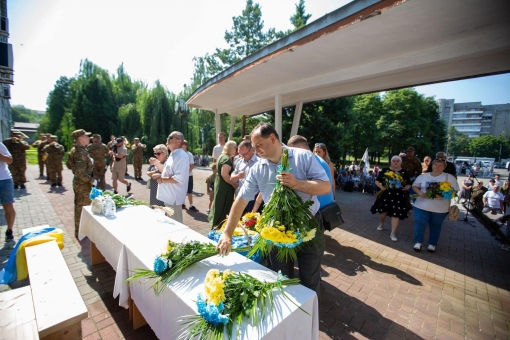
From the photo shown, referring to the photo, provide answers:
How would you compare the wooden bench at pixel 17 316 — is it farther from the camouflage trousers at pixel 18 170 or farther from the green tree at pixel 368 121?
the green tree at pixel 368 121

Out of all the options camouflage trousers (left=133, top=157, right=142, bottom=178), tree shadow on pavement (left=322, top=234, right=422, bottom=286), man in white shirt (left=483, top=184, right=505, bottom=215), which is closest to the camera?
tree shadow on pavement (left=322, top=234, right=422, bottom=286)

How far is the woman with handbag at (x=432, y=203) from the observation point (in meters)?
4.23

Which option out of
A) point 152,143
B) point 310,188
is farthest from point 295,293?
point 152,143

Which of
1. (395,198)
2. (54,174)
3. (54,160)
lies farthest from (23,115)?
(395,198)

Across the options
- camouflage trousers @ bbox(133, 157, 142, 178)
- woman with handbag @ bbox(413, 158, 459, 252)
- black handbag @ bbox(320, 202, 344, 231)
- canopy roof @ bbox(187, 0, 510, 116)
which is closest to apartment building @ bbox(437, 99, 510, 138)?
canopy roof @ bbox(187, 0, 510, 116)

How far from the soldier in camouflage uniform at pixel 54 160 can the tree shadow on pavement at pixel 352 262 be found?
10437 millimetres

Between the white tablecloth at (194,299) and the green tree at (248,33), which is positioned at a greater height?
the green tree at (248,33)

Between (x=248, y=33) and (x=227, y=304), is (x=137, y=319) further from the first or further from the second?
(x=248, y=33)

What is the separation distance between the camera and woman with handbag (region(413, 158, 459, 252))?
423 cm

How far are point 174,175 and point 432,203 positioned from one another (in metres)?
4.74

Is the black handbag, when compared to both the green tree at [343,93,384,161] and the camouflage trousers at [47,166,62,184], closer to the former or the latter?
the camouflage trousers at [47,166,62,184]

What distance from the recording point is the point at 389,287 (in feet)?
10.7

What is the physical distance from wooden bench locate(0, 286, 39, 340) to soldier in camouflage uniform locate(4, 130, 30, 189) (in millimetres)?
8317

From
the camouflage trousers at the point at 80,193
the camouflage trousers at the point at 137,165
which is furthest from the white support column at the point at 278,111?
the camouflage trousers at the point at 137,165
